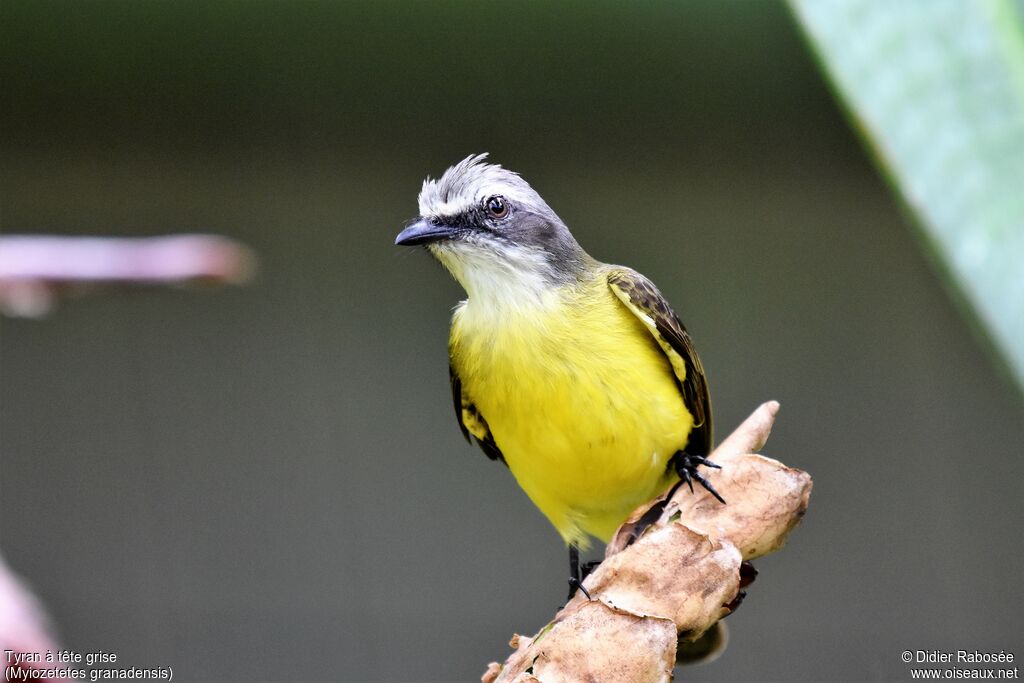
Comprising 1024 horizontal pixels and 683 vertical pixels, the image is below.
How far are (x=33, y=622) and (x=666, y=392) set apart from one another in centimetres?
154

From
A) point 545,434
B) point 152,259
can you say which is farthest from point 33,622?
point 545,434

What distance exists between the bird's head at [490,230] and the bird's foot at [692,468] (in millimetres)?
366

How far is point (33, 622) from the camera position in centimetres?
49

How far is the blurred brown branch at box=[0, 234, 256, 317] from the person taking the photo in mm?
466

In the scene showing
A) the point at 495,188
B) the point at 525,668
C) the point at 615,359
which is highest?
the point at 495,188

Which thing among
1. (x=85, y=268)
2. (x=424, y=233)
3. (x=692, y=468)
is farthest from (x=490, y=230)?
(x=85, y=268)

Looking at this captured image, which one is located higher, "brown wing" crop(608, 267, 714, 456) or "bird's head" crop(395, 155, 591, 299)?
"bird's head" crop(395, 155, 591, 299)

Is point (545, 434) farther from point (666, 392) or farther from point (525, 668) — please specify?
point (525, 668)

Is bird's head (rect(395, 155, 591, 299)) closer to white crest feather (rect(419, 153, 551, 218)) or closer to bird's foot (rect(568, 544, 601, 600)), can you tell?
white crest feather (rect(419, 153, 551, 218))

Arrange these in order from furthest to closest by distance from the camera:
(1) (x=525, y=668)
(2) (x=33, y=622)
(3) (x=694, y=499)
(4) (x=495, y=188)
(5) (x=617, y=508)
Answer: (5) (x=617, y=508) < (4) (x=495, y=188) < (3) (x=694, y=499) < (1) (x=525, y=668) < (2) (x=33, y=622)

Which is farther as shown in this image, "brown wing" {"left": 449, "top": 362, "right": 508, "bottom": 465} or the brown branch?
"brown wing" {"left": 449, "top": 362, "right": 508, "bottom": 465}

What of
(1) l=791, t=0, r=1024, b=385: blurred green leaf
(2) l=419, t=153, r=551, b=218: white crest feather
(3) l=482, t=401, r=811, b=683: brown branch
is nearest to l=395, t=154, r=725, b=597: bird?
(2) l=419, t=153, r=551, b=218: white crest feather

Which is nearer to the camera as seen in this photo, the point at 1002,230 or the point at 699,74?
the point at 1002,230

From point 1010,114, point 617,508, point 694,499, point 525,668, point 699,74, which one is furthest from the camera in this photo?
point 699,74
